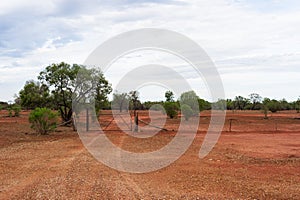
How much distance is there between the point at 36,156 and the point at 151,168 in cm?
462

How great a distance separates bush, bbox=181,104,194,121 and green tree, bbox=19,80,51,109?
47.6ft

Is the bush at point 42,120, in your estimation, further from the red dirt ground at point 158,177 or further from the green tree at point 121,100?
the red dirt ground at point 158,177

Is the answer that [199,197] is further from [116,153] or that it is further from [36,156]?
[36,156]

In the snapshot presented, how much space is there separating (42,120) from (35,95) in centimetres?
528

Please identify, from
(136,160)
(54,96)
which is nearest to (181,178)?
(136,160)

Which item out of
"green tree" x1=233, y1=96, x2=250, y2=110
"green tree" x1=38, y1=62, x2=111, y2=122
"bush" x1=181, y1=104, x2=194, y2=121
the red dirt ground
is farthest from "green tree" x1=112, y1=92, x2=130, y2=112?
"green tree" x1=233, y1=96, x2=250, y2=110

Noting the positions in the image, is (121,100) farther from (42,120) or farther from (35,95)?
(42,120)

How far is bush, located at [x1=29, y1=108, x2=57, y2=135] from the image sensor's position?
1938 cm

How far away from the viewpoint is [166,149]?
14.0m

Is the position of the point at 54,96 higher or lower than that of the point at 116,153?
higher

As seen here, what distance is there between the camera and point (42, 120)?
65.0 feet

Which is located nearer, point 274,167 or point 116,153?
point 274,167

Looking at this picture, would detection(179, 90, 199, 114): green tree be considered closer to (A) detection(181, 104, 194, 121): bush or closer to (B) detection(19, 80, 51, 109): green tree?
(A) detection(181, 104, 194, 121): bush

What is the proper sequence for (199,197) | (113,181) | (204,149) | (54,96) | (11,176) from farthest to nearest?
(54,96) → (204,149) → (11,176) → (113,181) → (199,197)
